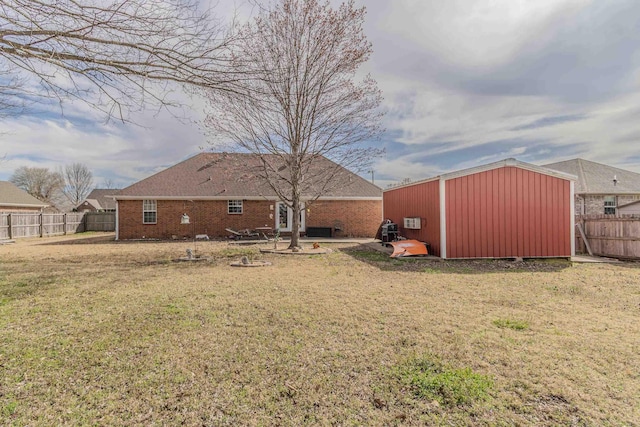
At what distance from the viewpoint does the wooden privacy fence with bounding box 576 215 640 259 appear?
10.3 m

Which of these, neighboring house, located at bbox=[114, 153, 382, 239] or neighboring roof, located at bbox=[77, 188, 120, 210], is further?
neighboring roof, located at bbox=[77, 188, 120, 210]

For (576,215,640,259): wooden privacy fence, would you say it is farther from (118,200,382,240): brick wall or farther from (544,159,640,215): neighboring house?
(544,159,640,215): neighboring house

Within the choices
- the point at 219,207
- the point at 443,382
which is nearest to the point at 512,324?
the point at 443,382

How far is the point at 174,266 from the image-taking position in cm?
937

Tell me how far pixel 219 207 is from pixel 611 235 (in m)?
17.2

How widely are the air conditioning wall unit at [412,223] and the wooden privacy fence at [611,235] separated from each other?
19.3 feet

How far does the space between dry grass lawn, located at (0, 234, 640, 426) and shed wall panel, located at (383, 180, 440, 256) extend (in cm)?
410

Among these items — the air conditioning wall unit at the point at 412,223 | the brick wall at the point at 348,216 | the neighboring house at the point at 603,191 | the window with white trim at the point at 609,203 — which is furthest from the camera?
the window with white trim at the point at 609,203

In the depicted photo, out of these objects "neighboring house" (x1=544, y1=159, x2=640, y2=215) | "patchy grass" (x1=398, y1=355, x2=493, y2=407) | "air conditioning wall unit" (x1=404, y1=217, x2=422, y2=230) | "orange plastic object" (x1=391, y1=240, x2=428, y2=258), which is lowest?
"patchy grass" (x1=398, y1=355, x2=493, y2=407)

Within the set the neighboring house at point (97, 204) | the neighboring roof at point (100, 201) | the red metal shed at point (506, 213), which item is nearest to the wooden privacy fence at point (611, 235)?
the red metal shed at point (506, 213)

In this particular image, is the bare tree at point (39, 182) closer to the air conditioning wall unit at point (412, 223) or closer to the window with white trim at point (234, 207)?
the window with white trim at point (234, 207)

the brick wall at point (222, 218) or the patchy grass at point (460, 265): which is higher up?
the brick wall at point (222, 218)

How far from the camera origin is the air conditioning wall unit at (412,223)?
12178 millimetres

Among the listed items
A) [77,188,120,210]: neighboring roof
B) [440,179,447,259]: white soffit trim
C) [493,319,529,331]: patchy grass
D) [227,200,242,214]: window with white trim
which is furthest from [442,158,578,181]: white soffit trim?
[77,188,120,210]: neighboring roof
